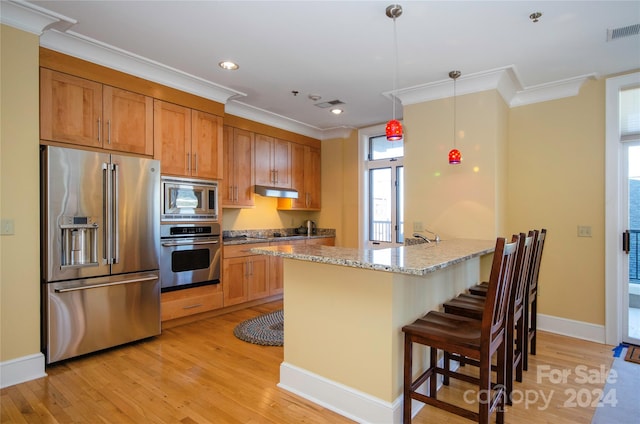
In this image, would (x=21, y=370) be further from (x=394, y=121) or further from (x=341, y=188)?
(x=341, y=188)

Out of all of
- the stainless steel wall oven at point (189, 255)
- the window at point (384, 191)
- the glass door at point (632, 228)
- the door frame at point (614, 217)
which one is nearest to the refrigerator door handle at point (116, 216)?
the stainless steel wall oven at point (189, 255)

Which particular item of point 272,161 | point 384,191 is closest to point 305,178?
point 272,161

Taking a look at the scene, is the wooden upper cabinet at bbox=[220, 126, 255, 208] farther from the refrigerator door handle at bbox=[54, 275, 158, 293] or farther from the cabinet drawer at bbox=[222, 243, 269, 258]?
the refrigerator door handle at bbox=[54, 275, 158, 293]

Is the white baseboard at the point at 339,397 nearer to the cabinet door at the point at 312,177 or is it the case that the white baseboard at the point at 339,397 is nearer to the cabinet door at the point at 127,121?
the cabinet door at the point at 127,121

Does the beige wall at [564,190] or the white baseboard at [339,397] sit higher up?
the beige wall at [564,190]

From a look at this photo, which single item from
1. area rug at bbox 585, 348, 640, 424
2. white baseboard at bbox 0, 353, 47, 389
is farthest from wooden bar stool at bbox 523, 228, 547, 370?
white baseboard at bbox 0, 353, 47, 389

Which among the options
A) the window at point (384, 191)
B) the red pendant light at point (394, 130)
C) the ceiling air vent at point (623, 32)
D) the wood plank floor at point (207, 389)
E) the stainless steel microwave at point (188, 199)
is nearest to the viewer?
the wood plank floor at point (207, 389)

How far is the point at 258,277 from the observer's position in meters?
4.60

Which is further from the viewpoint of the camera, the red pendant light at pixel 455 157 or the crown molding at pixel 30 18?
the red pendant light at pixel 455 157

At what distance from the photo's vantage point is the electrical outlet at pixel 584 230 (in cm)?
352

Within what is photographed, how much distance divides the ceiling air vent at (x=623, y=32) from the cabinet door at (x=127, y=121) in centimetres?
409

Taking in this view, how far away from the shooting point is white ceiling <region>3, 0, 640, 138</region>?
238cm

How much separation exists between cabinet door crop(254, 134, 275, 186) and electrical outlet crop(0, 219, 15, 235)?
286 centimetres

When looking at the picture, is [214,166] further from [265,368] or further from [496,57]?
[496,57]
